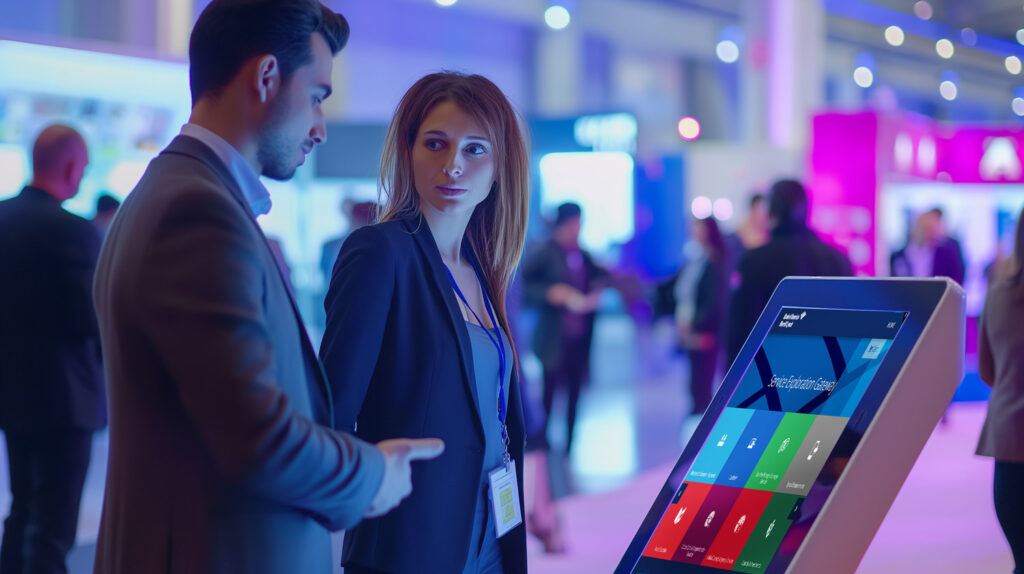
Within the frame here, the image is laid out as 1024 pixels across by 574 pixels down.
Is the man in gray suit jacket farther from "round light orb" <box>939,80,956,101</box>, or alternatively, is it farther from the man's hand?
"round light orb" <box>939,80,956,101</box>

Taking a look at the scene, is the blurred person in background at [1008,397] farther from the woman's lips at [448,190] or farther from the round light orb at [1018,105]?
the round light orb at [1018,105]

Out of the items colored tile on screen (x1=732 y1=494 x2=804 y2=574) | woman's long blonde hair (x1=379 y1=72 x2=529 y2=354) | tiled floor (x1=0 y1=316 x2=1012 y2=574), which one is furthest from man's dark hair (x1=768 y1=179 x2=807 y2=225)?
colored tile on screen (x1=732 y1=494 x2=804 y2=574)

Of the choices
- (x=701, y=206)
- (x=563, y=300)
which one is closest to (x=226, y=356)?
(x=563, y=300)

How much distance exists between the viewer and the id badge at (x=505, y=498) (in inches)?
65.2

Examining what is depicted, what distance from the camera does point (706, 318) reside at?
616 cm

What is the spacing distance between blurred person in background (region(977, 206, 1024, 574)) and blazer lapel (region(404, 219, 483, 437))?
1.75m

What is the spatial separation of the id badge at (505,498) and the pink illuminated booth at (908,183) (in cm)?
648

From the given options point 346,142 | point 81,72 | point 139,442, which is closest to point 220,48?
point 139,442

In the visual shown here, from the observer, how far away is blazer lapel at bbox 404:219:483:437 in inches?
63.9

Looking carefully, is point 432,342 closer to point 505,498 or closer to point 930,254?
point 505,498

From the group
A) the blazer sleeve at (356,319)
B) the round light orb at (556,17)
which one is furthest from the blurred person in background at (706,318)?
the round light orb at (556,17)

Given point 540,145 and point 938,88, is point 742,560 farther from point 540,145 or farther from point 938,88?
point 938,88

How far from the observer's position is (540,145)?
32.0 ft

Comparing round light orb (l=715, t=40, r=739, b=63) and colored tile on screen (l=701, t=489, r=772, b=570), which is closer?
colored tile on screen (l=701, t=489, r=772, b=570)
